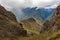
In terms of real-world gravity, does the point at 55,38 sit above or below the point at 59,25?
below

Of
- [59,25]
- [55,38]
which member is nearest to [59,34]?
[55,38]

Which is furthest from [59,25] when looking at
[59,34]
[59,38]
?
[59,38]

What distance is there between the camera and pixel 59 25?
105812 millimetres

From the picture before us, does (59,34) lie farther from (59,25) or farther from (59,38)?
(59,25)

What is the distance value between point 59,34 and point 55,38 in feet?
17.3

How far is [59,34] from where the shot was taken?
85750 mm

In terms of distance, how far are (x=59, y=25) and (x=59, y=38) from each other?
27103mm

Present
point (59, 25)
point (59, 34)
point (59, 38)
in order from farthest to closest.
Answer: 1. point (59, 25)
2. point (59, 34)
3. point (59, 38)

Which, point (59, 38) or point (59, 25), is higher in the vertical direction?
point (59, 25)

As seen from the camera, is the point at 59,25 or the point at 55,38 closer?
the point at 55,38

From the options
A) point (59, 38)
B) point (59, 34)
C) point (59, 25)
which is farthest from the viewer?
point (59, 25)

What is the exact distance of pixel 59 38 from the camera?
79.1 m

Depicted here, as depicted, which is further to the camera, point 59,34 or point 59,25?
point 59,25

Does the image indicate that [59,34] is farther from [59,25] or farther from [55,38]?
[59,25]
